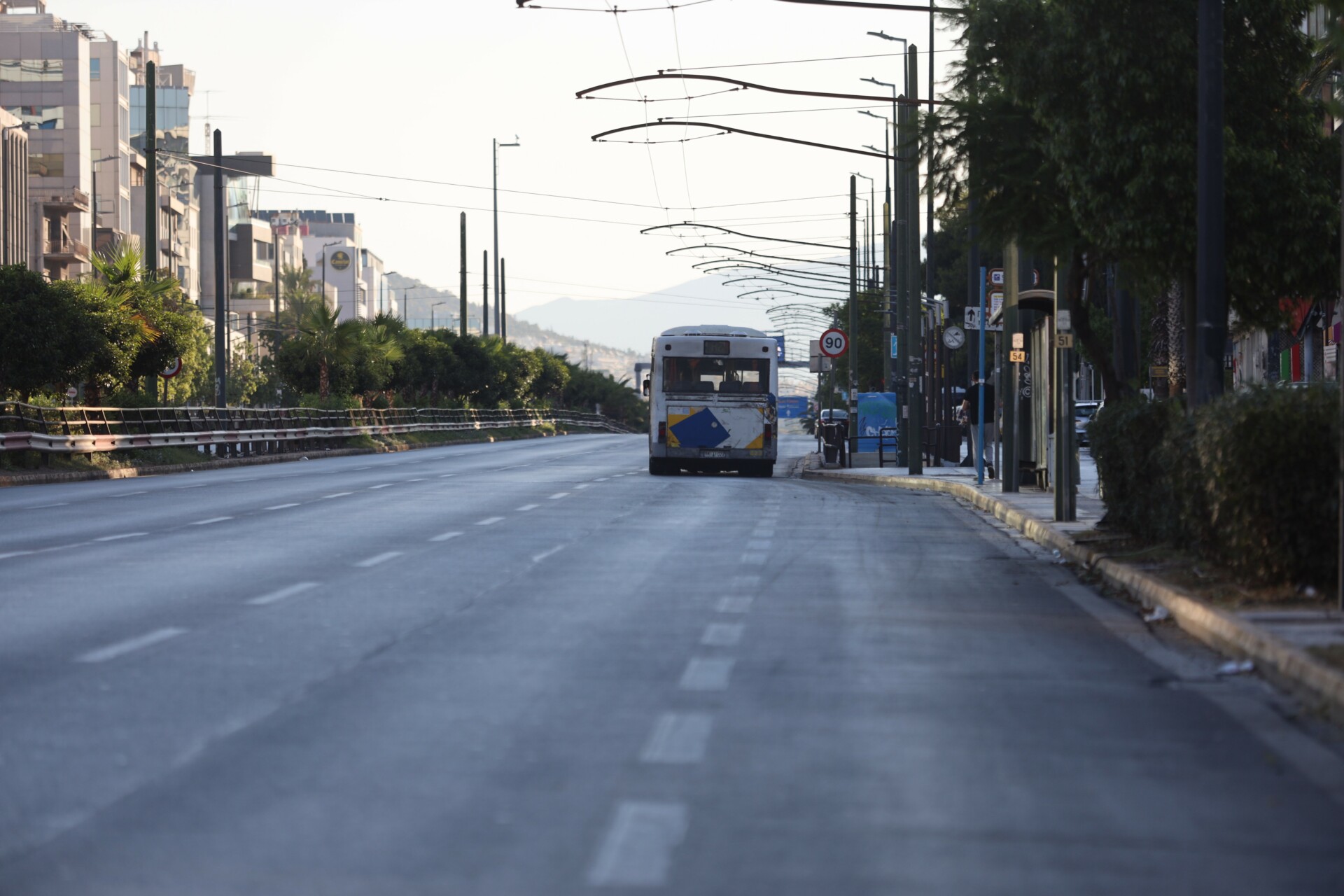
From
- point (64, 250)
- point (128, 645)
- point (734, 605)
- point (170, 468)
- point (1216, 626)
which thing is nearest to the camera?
point (128, 645)

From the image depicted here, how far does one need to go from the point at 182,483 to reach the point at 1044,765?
27102 millimetres

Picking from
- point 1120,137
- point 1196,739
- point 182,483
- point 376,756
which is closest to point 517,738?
point 376,756

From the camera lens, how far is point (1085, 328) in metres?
18.7

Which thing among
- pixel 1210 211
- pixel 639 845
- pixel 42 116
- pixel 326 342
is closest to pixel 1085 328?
pixel 1210 211

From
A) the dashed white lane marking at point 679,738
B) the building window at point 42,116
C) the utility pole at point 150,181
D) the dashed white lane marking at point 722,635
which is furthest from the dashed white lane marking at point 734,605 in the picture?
the building window at point 42,116

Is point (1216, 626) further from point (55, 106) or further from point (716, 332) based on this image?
point (55, 106)

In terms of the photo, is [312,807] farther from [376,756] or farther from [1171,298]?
[1171,298]

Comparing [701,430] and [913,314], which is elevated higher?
[913,314]

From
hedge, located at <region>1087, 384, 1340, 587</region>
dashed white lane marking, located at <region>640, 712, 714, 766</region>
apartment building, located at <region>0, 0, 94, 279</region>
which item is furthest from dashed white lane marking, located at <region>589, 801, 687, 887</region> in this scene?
apartment building, located at <region>0, 0, 94, 279</region>

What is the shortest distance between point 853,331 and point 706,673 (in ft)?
162

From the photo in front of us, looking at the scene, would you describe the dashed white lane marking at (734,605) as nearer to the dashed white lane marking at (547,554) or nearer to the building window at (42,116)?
the dashed white lane marking at (547,554)

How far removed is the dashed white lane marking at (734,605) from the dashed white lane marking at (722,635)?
0.73 metres

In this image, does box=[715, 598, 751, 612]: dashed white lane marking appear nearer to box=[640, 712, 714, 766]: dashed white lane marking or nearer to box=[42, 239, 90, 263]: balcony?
box=[640, 712, 714, 766]: dashed white lane marking

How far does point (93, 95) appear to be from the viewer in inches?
4727
